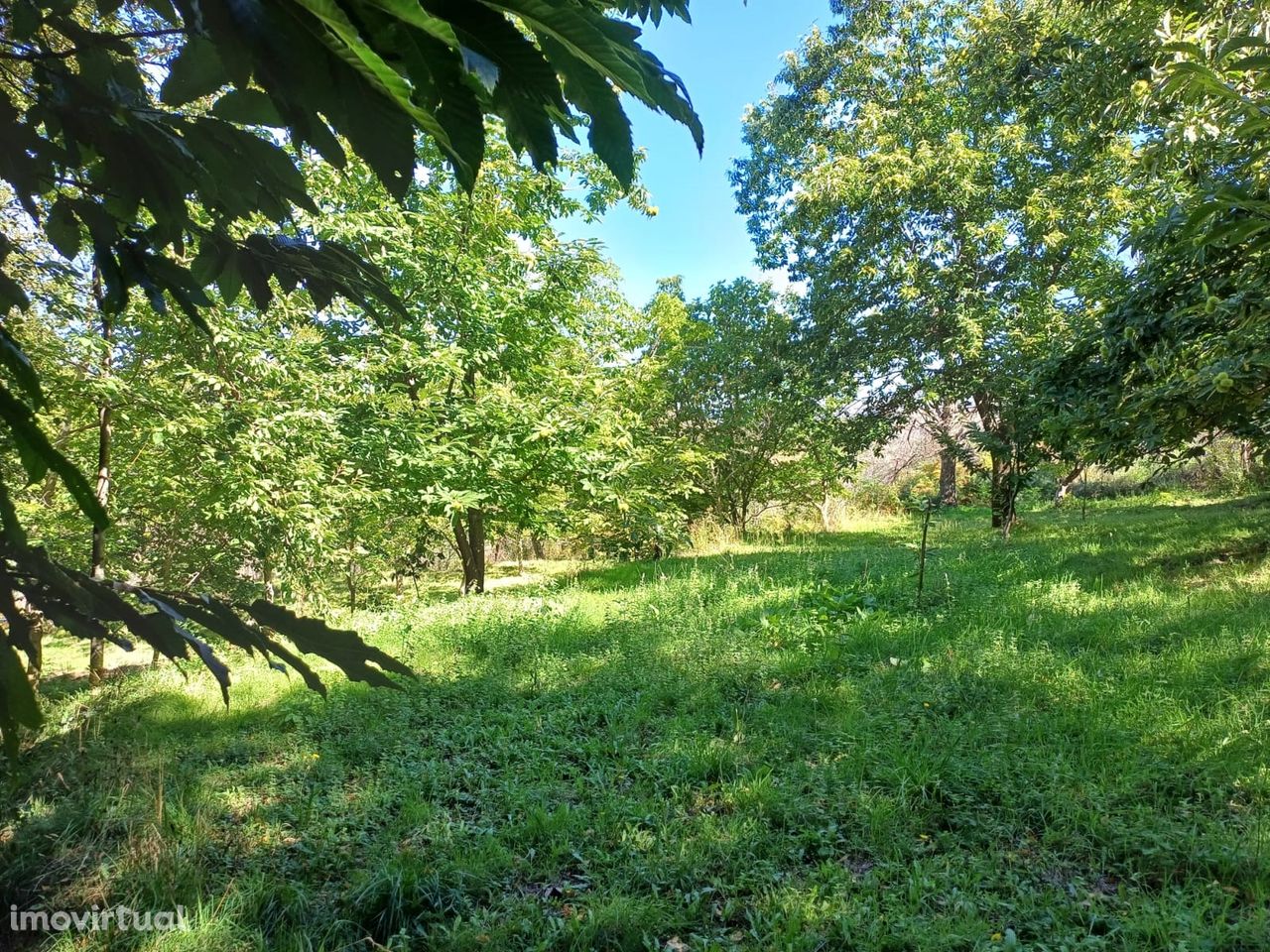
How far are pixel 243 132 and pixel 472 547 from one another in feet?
26.9

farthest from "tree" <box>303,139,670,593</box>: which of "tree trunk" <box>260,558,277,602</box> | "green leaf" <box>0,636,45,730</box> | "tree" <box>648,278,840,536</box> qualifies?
"green leaf" <box>0,636,45,730</box>

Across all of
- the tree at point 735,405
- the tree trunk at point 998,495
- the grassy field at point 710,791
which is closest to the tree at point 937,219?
the tree trunk at point 998,495

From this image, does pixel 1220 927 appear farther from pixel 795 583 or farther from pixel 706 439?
pixel 706 439

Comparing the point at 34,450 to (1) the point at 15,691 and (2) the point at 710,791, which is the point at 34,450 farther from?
(2) the point at 710,791

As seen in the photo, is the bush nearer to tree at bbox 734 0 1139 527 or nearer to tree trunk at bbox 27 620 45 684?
tree at bbox 734 0 1139 527

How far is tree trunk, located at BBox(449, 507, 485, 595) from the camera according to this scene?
8.57m

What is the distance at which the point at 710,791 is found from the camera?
2.62 m

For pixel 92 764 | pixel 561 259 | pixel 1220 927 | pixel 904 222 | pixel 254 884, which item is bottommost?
pixel 1220 927

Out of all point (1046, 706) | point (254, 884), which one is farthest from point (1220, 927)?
point (254, 884)

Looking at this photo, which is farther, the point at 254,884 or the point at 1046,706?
the point at 1046,706

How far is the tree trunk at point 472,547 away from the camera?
8.57 meters

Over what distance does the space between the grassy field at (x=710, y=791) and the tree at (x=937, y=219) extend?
442cm

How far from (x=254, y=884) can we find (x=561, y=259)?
7474 mm

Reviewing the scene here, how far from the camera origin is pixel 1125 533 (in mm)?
7684
